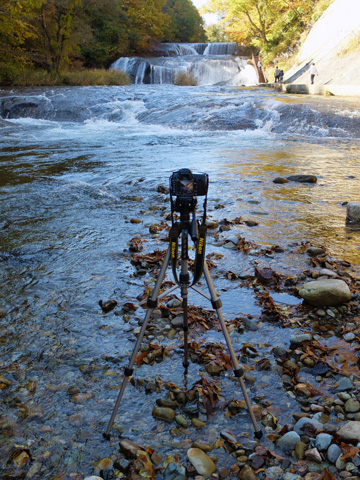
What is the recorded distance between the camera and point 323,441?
7.23 ft

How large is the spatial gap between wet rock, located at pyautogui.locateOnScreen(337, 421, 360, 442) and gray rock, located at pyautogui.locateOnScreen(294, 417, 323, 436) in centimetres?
12

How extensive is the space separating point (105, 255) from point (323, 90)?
20.8m

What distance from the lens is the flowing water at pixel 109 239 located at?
2.46 m

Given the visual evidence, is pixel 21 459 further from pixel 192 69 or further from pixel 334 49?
pixel 192 69

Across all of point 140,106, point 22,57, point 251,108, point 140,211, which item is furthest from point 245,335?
point 22,57

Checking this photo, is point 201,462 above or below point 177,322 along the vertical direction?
below

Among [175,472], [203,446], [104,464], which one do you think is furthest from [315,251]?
[104,464]

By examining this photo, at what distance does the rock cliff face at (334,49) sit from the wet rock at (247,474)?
23290 mm

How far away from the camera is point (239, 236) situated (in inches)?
208

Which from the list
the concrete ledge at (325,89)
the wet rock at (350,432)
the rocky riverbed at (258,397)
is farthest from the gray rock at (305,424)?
the concrete ledge at (325,89)

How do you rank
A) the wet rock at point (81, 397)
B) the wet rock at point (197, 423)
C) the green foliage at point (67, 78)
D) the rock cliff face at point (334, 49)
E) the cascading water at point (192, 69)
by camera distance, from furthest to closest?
the cascading water at point (192, 69), the green foliage at point (67, 78), the rock cliff face at point (334, 49), the wet rock at point (81, 397), the wet rock at point (197, 423)

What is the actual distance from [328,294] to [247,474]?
1.93 metres

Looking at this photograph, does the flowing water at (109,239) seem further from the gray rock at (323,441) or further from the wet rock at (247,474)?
the gray rock at (323,441)

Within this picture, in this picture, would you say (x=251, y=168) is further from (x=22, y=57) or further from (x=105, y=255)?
(x=22, y=57)
